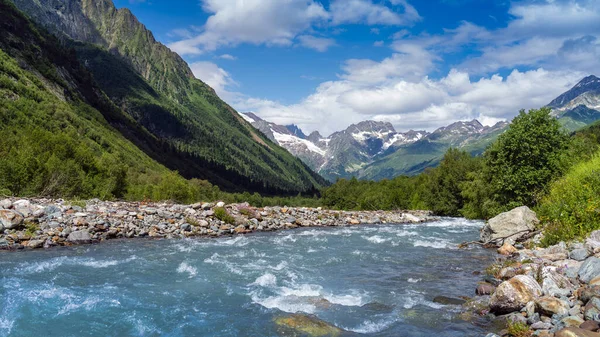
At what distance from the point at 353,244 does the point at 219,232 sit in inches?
444

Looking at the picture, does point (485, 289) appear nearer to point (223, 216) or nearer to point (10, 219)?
point (223, 216)

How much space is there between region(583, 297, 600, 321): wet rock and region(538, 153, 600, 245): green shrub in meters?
8.44

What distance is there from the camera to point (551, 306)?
1081cm

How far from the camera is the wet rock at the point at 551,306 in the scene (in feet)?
34.8

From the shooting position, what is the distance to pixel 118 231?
1061 inches

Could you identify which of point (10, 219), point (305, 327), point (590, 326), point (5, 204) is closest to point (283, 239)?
point (10, 219)

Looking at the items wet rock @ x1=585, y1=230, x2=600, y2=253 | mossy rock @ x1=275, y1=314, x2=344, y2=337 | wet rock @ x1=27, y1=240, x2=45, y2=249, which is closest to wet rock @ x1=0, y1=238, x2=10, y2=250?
wet rock @ x1=27, y1=240, x2=45, y2=249

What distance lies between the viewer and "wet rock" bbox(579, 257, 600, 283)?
12312 millimetres

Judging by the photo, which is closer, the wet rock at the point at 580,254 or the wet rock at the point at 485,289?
the wet rock at the point at 580,254

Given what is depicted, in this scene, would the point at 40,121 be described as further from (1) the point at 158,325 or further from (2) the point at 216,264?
(1) the point at 158,325

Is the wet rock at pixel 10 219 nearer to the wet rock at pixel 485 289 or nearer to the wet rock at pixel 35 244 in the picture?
the wet rock at pixel 35 244

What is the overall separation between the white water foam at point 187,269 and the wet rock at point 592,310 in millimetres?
15445

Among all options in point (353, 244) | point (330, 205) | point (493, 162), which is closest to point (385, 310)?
point (353, 244)

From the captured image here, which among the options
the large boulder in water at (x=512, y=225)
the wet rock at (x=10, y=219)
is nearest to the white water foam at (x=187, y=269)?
the wet rock at (x=10, y=219)
